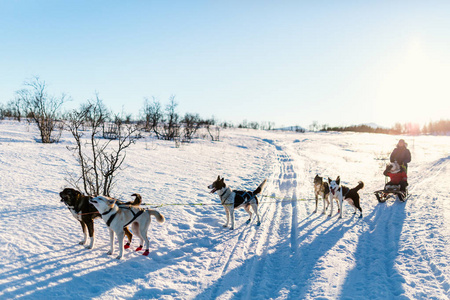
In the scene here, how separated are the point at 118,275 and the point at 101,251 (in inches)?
30.7

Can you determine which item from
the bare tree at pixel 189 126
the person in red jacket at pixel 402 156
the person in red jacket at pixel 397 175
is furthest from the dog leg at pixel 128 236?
the bare tree at pixel 189 126

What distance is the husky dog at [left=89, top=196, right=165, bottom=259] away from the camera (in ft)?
12.7

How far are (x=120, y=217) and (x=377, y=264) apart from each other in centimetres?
422

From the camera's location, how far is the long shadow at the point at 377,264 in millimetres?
3623

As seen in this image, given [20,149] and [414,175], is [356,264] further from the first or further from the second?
[20,149]

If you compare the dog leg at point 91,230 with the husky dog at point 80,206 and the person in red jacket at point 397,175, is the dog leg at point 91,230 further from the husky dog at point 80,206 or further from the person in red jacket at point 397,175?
the person in red jacket at point 397,175

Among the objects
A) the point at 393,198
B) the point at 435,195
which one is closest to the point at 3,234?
the point at 393,198

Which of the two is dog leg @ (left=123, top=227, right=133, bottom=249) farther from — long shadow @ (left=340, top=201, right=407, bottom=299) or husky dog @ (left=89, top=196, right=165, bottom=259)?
long shadow @ (left=340, top=201, right=407, bottom=299)

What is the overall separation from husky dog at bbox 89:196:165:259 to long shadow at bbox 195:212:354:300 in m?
1.42

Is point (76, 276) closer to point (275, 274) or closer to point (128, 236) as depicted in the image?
point (128, 236)

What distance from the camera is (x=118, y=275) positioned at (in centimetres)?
381

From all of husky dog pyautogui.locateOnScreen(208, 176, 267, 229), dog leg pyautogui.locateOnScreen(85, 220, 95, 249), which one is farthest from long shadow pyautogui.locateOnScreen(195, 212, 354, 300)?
dog leg pyautogui.locateOnScreen(85, 220, 95, 249)

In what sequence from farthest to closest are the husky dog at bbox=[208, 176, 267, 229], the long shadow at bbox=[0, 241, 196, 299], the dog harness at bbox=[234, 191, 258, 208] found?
the dog harness at bbox=[234, 191, 258, 208]
the husky dog at bbox=[208, 176, 267, 229]
the long shadow at bbox=[0, 241, 196, 299]

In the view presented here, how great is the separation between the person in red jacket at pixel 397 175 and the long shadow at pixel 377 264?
191 centimetres
